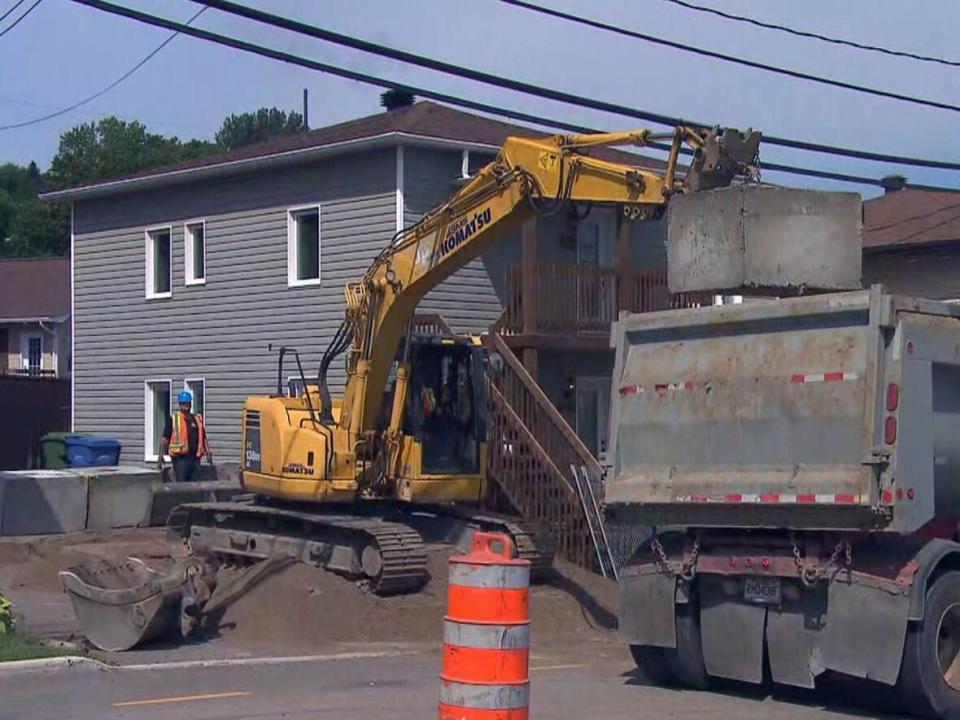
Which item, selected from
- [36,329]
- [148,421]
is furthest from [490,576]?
[36,329]

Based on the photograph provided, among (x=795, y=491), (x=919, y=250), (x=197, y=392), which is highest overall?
(x=919, y=250)

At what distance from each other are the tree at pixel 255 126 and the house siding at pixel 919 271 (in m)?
78.7

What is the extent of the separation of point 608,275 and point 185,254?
8.69 metres

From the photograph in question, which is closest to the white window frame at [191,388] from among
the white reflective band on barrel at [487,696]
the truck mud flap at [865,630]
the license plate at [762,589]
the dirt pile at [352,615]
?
the dirt pile at [352,615]

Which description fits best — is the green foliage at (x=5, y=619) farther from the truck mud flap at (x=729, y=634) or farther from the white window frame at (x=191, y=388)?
the white window frame at (x=191, y=388)

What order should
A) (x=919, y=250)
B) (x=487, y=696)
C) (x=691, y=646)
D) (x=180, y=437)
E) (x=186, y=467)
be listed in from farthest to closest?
(x=919, y=250) → (x=186, y=467) → (x=180, y=437) → (x=691, y=646) → (x=487, y=696)

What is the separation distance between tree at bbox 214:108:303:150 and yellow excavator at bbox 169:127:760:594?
9138 centimetres

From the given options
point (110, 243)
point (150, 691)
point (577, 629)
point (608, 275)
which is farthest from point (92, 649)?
point (110, 243)

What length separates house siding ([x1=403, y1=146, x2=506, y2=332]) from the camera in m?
25.5

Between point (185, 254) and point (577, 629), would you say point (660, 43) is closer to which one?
point (577, 629)

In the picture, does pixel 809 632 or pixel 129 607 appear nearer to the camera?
pixel 809 632

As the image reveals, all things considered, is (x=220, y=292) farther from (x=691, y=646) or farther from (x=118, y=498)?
(x=691, y=646)

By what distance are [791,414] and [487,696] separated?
13.6 ft

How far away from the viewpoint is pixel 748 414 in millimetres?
12719
